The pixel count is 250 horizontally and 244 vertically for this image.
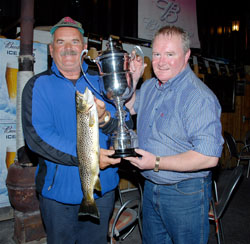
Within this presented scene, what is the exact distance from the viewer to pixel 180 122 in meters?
2.04

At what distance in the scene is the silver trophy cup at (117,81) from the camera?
199cm

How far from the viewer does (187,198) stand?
6.88 feet

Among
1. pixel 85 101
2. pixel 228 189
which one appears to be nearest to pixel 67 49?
pixel 85 101

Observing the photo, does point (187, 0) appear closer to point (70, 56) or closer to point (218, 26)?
point (218, 26)

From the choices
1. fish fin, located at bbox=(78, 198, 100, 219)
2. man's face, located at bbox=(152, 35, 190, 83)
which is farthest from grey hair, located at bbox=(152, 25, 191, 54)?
fish fin, located at bbox=(78, 198, 100, 219)

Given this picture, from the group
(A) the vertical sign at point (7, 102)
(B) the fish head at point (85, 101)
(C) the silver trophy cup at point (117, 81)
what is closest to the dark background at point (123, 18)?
(A) the vertical sign at point (7, 102)

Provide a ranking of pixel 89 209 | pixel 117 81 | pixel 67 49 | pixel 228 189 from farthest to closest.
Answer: pixel 228 189 → pixel 67 49 → pixel 117 81 → pixel 89 209

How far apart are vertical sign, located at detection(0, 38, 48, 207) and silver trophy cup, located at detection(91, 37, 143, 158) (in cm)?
262

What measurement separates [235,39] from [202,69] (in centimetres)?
253

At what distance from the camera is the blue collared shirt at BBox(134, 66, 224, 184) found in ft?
6.25

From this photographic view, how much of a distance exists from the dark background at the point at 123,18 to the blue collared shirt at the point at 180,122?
11.5 feet

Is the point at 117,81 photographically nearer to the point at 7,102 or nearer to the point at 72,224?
the point at 72,224

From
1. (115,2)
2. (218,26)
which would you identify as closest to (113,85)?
(115,2)

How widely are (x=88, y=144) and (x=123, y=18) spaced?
15.9 ft
